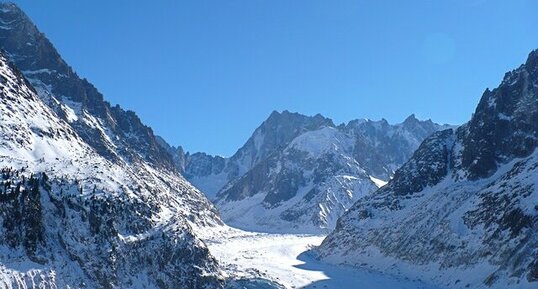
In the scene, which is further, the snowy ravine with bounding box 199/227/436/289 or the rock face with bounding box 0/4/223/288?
the snowy ravine with bounding box 199/227/436/289

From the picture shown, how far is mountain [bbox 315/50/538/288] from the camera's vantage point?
8719 centimetres

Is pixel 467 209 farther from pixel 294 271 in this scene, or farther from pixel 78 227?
pixel 78 227

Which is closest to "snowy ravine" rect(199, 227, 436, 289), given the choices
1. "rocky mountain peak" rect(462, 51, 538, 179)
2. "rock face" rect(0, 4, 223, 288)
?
"rock face" rect(0, 4, 223, 288)

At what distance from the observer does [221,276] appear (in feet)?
264

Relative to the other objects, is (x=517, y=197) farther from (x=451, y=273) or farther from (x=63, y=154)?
(x=63, y=154)

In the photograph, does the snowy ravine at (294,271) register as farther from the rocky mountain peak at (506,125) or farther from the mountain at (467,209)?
the rocky mountain peak at (506,125)

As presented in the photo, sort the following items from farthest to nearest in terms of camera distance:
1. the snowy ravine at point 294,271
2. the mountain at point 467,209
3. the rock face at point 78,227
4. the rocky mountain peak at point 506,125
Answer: the rocky mountain peak at point 506,125 → the snowy ravine at point 294,271 → the mountain at point 467,209 → the rock face at point 78,227

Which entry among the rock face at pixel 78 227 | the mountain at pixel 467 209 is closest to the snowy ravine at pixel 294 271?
the mountain at pixel 467 209

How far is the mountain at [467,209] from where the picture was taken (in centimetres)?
Result: 8719

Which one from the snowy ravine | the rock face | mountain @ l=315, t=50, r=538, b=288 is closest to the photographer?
the rock face

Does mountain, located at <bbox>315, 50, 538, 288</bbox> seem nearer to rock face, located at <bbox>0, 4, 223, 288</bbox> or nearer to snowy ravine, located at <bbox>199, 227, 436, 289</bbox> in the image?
snowy ravine, located at <bbox>199, 227, 436, 289</bbox>

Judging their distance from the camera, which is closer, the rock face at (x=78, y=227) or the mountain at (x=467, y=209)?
the rock face at (x=78, y=227)

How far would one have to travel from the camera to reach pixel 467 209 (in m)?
110

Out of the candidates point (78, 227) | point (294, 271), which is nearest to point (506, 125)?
point (294, 271)
